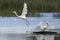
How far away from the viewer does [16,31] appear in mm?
4586

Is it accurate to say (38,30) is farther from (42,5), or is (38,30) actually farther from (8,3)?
(8,3)

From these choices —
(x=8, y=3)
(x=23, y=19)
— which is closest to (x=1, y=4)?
(x=8, y=3)

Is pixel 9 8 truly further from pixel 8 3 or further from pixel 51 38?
pixel 51 38

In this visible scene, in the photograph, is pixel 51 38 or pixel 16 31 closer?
pixel 51 38

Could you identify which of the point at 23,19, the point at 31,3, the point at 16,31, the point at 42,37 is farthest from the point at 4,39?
the point at 31,3

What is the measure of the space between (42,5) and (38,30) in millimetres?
4866

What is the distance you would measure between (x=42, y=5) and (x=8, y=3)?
122cm

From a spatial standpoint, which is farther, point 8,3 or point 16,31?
point 8,3

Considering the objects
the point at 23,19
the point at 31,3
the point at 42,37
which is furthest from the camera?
the point at 31,3

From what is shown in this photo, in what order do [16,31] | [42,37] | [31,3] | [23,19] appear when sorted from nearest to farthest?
[42,37], [16,31], [23,19], [31,3]

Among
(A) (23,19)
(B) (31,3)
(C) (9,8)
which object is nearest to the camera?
(A) (23,19)

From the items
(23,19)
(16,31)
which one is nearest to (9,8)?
(23,19)

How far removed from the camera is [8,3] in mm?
9641

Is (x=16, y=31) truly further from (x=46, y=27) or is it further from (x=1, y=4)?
(x=1, y=4)
